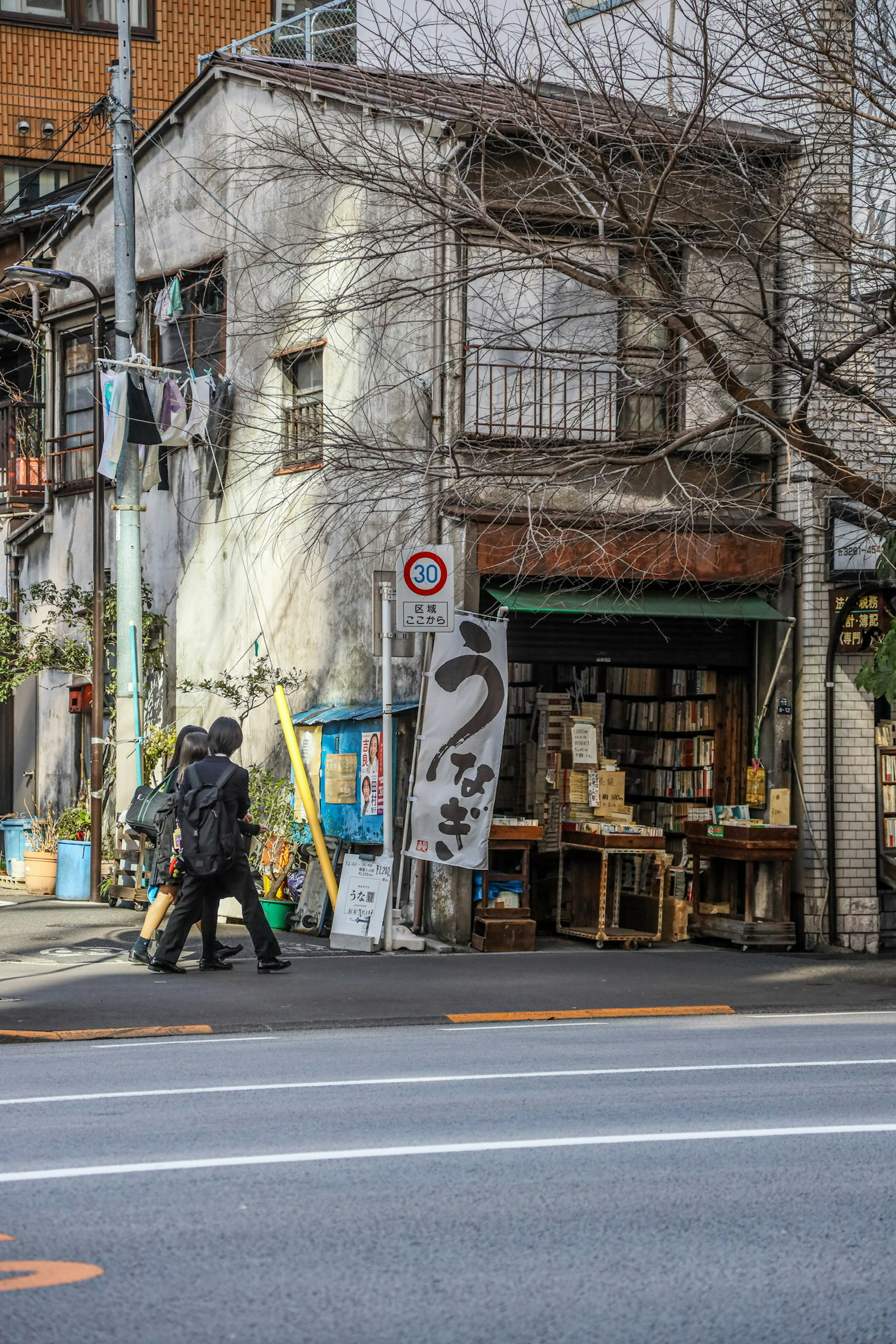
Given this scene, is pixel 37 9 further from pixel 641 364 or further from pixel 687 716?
pixel 687 716

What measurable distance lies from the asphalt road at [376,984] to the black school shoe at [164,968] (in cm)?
9

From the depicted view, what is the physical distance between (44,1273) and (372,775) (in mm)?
10640

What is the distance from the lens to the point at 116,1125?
24.6 ft

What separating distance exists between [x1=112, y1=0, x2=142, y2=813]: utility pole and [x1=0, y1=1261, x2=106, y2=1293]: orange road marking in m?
12.3

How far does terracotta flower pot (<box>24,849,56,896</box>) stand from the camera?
19.0 metres

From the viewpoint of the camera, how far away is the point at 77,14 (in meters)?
33.4

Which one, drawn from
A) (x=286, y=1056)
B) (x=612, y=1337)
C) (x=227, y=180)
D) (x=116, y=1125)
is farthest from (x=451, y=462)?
(x=612, y=1337)

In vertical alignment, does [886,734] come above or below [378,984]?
above

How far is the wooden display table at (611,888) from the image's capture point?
15.8 metres

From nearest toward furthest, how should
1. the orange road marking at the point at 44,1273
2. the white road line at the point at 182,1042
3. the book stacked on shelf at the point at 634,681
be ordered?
1. the orange road marking at the point at 44,1273
2. the white road line at the point at 182,1042
3. the book stacked on shelf at the point at 634,681

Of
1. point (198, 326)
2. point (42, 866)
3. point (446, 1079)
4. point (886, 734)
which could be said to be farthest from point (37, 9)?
point (446, 1079)

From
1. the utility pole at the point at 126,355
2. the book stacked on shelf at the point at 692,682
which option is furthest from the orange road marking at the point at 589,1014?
the utility pole at the point at 126,355

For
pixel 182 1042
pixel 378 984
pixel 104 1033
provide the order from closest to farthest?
pixel 182 1042
pixel 104 1033
pixel 378 984

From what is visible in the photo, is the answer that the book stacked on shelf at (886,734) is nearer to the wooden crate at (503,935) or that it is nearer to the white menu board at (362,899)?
the wooden crate at (503,935)
